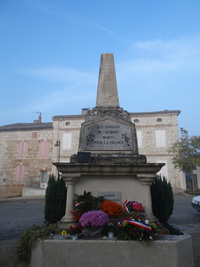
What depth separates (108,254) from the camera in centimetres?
323

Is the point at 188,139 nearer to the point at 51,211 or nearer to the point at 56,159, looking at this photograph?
the point at 56,159

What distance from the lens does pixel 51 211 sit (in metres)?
5.16

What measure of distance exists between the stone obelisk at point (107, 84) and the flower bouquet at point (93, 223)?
130 inches

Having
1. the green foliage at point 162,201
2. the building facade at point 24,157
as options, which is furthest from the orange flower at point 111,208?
the building facade at point 24,157

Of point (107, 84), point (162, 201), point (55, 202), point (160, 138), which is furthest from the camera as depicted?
point (160, 138)

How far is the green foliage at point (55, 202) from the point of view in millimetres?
5148

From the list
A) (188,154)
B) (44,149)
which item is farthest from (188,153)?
(44,149)

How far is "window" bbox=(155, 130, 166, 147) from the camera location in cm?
2467

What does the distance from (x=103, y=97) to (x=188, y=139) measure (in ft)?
59.5

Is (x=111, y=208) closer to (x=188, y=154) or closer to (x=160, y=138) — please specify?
(x=188, y=154)

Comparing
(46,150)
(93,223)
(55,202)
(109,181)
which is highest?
(46,150)

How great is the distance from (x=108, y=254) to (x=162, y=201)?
295 centimetres

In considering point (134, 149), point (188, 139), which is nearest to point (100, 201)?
point (134, 149)

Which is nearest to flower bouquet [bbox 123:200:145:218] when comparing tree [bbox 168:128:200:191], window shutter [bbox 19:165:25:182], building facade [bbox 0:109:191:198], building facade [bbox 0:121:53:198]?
tree [bbox 168:128:200:191]
